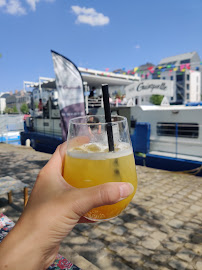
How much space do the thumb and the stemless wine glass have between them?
82mm

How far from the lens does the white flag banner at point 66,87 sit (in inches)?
301

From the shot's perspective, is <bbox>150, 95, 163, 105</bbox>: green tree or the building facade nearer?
<bbox>150, 95, 163, 105</bbox>: green tree

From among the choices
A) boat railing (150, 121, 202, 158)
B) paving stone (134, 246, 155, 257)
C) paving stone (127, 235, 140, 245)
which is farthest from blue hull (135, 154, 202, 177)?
paving stone (134, 246, 155, 257)

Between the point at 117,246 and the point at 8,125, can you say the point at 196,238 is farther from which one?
the point at 8,125

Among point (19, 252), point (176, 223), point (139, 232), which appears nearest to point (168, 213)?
point (176, 223)

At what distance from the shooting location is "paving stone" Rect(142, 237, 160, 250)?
369 cm

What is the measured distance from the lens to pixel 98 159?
4.02 ft

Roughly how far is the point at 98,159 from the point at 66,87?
22.6ft

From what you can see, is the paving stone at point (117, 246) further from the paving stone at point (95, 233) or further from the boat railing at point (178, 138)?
the boat railing at point (178, 138)

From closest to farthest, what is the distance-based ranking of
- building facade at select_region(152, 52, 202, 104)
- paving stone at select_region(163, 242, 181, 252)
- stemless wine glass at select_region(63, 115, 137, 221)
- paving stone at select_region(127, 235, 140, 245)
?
stemless wine glass at select_region(63, 115, 137, 221), paving stone at select_region(163, 242, 181, 252), paving stone at select_region(127, 235, 140, 245), building facade at select_region(152, 52, 202, 104)

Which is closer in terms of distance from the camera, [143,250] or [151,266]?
[151,266]

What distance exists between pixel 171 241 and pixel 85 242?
1.59 metres

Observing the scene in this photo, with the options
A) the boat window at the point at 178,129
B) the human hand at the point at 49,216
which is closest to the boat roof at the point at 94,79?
the boat window at the point at 178,129

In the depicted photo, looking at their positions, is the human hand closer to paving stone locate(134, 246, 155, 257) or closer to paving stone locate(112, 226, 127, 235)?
paving stone locate(134, 246, 155, 257)
